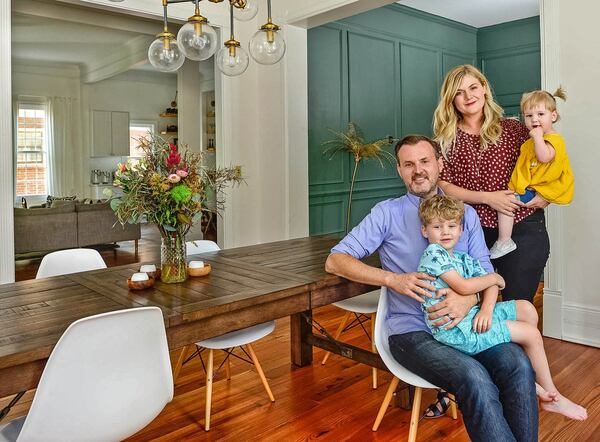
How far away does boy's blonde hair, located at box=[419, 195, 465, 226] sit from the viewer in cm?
186

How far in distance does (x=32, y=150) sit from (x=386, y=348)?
9.96m

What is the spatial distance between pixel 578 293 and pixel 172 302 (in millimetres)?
2750

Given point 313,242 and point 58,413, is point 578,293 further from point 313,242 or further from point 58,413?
point 58,413

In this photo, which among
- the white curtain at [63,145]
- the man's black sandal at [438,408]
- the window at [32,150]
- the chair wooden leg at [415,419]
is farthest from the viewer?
the white curtain at [63,145]

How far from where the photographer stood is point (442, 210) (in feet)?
6.14

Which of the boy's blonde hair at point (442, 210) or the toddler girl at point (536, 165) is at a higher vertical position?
the toddler girl at point (536, 165)

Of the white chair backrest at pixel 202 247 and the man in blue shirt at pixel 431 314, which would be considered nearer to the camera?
the man in blue shirt at pixel 431 314

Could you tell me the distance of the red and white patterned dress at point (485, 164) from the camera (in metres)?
2.35

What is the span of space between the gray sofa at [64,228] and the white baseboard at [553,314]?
504 centimetres

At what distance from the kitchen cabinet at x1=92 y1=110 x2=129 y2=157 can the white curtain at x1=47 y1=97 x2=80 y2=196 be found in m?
0.36

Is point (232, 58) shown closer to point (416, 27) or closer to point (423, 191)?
point (423, 191)

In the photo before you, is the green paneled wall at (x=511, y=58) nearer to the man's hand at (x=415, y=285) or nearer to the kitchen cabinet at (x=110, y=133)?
the man's hand at (x=415, y=285)

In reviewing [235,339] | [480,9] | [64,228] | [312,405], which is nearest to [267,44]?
[235,339]

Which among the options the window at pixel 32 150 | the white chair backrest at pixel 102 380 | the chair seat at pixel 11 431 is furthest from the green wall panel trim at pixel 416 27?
the window at pixel 32 150
